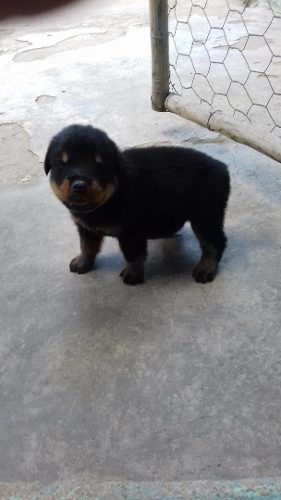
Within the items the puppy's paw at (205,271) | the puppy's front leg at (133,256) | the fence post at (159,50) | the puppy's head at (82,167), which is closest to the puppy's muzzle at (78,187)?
the puppy's head at (82,167)

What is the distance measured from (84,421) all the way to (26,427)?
0.52 ft

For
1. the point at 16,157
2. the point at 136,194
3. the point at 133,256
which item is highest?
the point at 136,194

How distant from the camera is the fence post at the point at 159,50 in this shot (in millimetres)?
2592

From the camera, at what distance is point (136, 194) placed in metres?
1.82

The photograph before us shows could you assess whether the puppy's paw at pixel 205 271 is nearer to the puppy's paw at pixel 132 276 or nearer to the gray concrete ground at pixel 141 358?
the gray concrete ground at pixel 141 358

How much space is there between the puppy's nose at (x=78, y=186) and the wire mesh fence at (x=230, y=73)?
91 cm

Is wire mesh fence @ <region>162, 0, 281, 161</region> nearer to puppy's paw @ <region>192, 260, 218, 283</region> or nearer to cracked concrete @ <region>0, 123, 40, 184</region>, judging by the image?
puppy's paw @ <region>192, 260, 218, 283</region>

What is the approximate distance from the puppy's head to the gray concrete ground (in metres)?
0.40

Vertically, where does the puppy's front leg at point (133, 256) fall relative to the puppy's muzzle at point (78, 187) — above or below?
below

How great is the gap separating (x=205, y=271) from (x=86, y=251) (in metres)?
0.45

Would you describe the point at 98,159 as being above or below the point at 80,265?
above

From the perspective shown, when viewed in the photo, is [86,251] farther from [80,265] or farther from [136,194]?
[136,194]

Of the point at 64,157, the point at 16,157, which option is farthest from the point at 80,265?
the point at 16,157

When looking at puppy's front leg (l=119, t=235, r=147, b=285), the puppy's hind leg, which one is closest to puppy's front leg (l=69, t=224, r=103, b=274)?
puppy's front leg (l=119, t=235, r=147, b=285)
